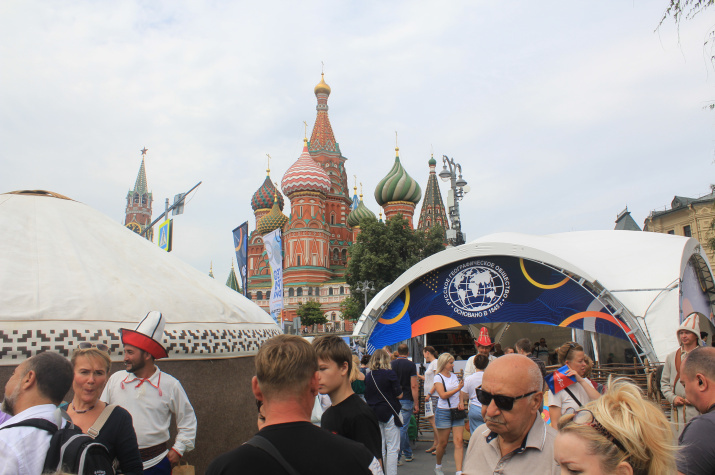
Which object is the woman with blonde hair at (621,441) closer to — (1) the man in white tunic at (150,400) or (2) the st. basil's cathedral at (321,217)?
(1) the man in white tunic at (150,400)

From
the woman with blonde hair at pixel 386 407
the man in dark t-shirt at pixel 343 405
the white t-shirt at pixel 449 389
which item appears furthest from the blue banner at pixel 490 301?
the man in dark t-shirt at pixel 343 405

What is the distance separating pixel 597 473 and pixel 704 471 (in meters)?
0.89

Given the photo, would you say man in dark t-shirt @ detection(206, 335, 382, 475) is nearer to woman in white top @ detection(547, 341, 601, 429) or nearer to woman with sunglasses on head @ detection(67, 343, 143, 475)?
woman with sunglasses on head @ detection(67, 343, 143, 475)

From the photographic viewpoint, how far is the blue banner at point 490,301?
435 inches


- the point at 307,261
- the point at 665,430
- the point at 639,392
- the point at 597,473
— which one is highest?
the point at 307,261

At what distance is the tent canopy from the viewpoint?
173 inches

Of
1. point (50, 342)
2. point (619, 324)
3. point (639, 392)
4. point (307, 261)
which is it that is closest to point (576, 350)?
point (639, 392)

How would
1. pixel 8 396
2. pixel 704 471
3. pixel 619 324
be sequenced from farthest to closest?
pixel 619 324 → pixel 8 396 → pixel 704 471

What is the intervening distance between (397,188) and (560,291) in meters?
35.7

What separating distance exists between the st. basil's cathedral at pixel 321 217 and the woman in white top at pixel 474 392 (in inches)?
1594

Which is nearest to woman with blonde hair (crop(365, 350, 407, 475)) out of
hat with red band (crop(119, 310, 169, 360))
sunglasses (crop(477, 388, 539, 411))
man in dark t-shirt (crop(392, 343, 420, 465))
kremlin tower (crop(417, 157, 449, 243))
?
man in dark t-shirt (crop(392, 343, 420, 465))

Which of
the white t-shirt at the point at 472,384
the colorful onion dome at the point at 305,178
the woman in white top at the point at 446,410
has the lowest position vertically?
the woman in white top at the point at 446,410

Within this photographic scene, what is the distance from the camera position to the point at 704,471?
2035mm

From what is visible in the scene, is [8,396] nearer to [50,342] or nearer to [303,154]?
[50,342]
